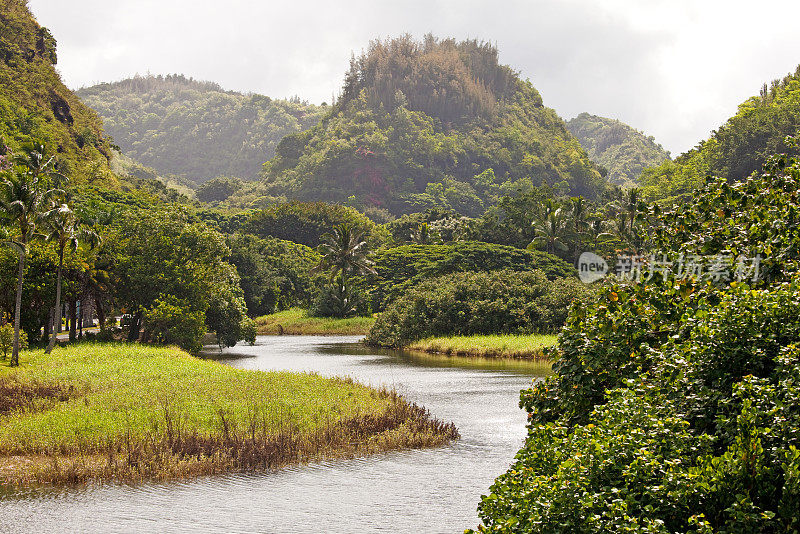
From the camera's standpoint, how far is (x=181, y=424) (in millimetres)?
22453

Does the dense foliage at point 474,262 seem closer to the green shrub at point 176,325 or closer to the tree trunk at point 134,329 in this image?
the green shrub at point 176,325

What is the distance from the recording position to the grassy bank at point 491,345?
2128 inches

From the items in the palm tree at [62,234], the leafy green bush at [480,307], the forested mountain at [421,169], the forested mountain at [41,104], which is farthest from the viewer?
the forested mountain at [421,169]

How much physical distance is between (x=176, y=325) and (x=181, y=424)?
3209cm

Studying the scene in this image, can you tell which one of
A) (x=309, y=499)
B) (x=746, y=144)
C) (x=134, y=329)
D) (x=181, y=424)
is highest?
(x=746, y=144)

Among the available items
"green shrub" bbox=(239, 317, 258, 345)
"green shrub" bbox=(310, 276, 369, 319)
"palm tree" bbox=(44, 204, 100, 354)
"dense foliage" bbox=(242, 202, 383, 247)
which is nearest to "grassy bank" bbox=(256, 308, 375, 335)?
"green shrub" bbox=(310, 276, 369, 319)

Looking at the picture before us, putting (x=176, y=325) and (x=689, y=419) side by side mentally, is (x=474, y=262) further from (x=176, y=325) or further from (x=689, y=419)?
(x=689, y=419)

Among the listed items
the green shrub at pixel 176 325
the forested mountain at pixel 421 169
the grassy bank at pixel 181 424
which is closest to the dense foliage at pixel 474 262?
the green shrub at pixel 176 325

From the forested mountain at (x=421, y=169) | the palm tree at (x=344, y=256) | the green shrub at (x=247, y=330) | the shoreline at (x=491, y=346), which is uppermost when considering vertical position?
the forested mountain at (x=421, y=169)

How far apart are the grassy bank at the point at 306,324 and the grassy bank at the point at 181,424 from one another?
2072 inches

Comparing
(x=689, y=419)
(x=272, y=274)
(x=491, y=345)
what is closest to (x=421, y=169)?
(x=272, y=274)

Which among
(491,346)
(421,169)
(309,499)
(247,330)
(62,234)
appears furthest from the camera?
(421,169)

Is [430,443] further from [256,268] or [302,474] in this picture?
[256,268]

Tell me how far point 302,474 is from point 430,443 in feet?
17.0
